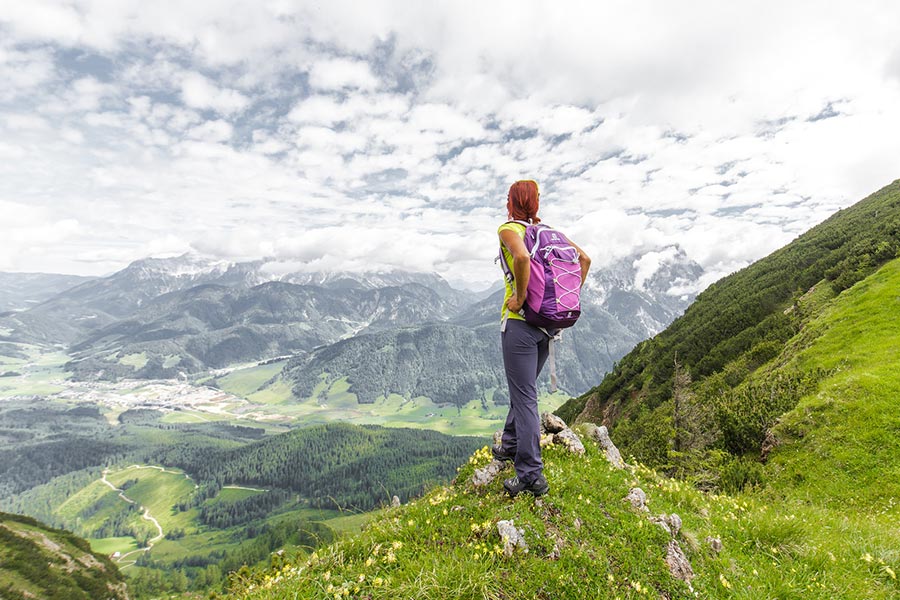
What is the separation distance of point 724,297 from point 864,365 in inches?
2351

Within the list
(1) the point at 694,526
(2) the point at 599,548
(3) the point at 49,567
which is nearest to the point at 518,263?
(2) the point at 599,548

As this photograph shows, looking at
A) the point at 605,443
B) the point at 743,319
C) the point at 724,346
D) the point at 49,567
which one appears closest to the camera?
the point at 605,443

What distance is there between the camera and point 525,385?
252 inches

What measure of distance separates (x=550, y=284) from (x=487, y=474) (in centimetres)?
424

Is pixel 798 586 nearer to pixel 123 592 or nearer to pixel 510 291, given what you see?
pixel 510 291

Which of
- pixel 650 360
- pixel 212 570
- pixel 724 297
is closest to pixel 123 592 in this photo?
pixel 212 570

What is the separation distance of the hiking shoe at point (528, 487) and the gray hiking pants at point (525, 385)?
0.08m

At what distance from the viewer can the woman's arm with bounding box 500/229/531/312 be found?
230 inches

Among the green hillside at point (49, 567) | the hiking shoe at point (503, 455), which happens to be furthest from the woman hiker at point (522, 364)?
the green hillside at point (49, 567)

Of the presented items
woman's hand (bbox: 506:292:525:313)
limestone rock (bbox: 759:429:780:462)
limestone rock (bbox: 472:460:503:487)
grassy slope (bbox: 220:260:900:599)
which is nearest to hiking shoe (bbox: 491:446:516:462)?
limestone rock (bbox: 472:460:503:487)

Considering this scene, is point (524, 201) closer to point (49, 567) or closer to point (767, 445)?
point (767, 445)

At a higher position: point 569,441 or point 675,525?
point 569,441

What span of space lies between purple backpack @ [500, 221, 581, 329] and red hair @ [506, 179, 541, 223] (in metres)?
0.36

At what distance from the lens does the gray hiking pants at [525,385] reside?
6.35m
